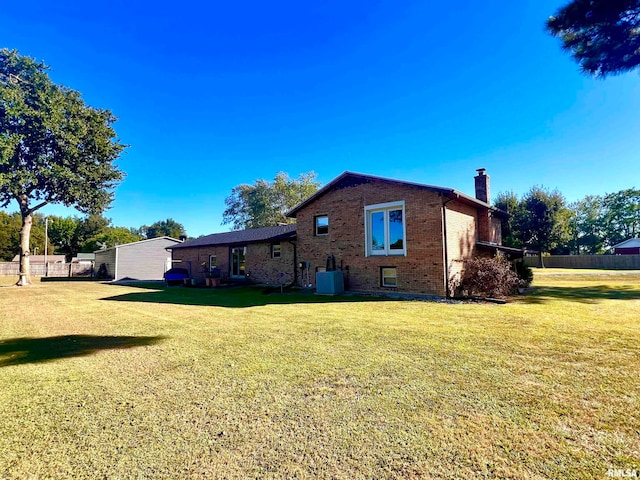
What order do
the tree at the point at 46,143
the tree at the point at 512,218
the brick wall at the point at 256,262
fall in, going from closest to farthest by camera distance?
1. the brick wall at the point at 256,262
2. the tree at the point at 46,143
3. the tree at the point at 512,218

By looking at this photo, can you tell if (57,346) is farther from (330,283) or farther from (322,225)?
(322,225)

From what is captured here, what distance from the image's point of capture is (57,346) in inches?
226

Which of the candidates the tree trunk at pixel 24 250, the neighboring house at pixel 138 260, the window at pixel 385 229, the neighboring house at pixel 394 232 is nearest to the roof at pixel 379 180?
the neighboring house at pixel 394 232

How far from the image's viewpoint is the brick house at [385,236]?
39.7 feet

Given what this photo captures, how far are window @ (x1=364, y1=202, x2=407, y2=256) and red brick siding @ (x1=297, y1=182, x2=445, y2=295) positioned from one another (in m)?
0.23

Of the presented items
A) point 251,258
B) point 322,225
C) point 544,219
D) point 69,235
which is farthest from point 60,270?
point 544,219

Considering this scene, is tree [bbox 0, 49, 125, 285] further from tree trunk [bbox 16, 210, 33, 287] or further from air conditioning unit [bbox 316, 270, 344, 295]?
air conditioning unit [bbox 316, 270, 344, 295]

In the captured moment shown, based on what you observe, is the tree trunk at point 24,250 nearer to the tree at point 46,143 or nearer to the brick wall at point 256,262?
the tree at point 46,143

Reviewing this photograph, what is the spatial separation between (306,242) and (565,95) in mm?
13136

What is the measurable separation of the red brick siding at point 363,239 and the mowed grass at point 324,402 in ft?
18.3

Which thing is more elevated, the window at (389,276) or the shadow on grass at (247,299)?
the window at (389,276)

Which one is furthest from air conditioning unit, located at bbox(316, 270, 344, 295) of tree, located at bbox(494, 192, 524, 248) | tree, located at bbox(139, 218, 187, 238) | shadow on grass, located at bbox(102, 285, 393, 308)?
tree, located at bbox(139, 218, 187, 238)

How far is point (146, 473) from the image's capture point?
7.33 ft

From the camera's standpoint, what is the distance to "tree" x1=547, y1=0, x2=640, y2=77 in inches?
363
